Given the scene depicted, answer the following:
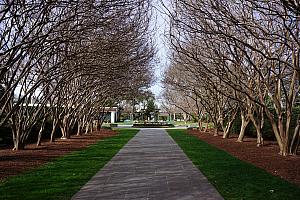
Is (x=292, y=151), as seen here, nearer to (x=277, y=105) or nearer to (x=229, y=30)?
(x=277, y=105)

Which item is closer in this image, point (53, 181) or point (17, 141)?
point (53, 181)

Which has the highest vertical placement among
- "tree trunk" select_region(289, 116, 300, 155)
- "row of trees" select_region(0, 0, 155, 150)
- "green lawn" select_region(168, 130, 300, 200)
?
"row of trees" select_region(0, 0, 155, 150)

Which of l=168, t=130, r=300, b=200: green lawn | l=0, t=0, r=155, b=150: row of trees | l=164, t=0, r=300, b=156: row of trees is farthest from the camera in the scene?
l=164, t=0, r=300, b=156: row of trees

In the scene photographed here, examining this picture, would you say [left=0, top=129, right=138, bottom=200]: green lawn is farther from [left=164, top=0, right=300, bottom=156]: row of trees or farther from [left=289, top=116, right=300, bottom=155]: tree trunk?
[left=289, top=116, right=300, bottom=155]: tree trunk

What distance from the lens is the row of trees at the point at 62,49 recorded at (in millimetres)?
12211

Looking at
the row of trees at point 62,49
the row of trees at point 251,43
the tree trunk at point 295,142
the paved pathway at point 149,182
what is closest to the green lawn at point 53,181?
the paved pathway at point 149,182

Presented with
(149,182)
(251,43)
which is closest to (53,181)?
(149,182)

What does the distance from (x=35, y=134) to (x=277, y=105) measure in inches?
652

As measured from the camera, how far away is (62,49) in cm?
1884

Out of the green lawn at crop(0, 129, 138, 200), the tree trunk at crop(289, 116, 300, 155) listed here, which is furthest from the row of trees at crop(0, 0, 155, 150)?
the tree trunk at crop(289, 116, 300, 155)

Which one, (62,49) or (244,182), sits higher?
(62,49)

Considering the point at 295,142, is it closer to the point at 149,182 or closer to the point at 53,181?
the point at 149,182

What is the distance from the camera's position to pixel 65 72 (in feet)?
63.2

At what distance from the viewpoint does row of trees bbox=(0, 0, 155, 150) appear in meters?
12.2
